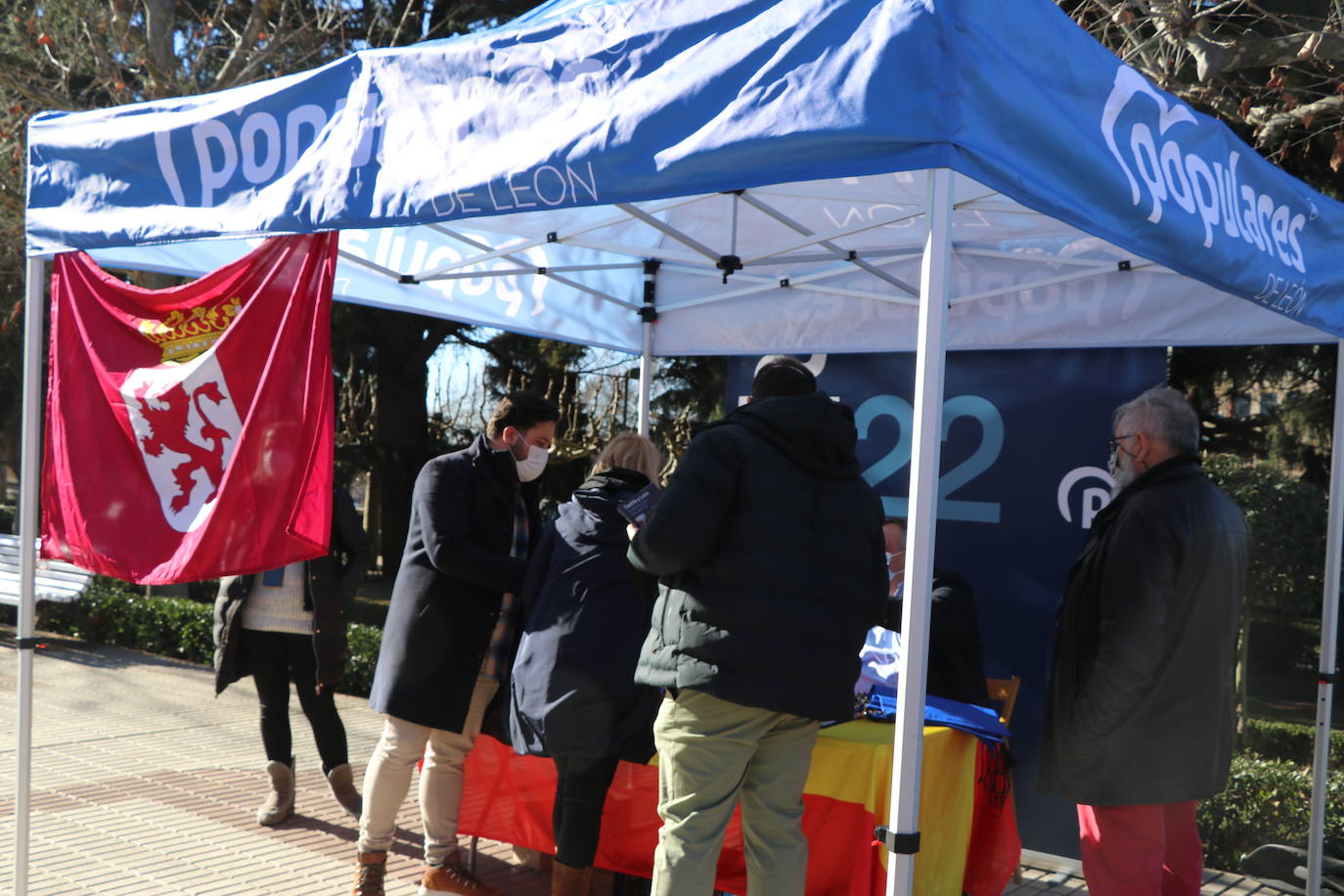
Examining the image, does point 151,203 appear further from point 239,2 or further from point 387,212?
point 239,2

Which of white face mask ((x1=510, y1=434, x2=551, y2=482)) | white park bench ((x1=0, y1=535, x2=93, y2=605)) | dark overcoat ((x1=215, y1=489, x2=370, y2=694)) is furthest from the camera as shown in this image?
white park bench ((x1=0, y1=535, x2=93, y2=605))

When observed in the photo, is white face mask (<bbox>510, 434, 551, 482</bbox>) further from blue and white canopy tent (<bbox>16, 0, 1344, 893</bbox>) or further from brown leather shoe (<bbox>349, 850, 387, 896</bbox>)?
brown leather shoe (<bbox>349, 850, 387, 896</bbox>)

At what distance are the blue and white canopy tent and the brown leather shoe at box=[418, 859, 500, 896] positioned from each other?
1.23m

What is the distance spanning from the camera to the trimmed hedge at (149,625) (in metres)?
9.11

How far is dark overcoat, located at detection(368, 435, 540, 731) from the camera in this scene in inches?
148

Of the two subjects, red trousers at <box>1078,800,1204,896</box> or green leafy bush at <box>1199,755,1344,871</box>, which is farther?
green leafy bush at <box>1199,755,1344,871</box>

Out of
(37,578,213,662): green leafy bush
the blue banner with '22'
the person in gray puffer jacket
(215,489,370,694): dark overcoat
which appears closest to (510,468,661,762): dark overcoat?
the person in gray puffer jacket

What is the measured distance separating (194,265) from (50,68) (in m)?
8.84

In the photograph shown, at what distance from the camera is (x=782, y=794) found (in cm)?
286

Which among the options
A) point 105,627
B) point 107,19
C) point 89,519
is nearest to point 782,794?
point 89,519

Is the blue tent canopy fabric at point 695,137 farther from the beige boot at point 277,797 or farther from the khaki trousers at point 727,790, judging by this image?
the beige boot at point 277,797

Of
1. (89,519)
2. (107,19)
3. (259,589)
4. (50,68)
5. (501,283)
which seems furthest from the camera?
(50,68)

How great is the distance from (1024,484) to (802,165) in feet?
11.0

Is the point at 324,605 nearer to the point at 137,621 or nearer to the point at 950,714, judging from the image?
the point at 950,714
